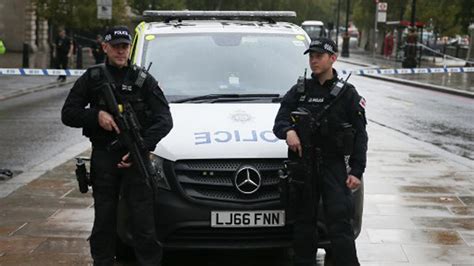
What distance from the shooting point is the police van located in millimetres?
5824

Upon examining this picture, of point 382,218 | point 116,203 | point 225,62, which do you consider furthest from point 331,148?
point 382,218

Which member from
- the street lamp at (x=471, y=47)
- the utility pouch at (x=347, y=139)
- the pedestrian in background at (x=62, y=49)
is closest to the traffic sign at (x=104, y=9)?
the pedestrian in background at (x=62, y=49)

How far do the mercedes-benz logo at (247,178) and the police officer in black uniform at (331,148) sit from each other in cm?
35

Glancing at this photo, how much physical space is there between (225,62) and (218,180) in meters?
1.82

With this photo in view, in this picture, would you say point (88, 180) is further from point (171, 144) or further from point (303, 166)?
point (303, 166)

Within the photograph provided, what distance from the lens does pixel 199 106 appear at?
6750mm

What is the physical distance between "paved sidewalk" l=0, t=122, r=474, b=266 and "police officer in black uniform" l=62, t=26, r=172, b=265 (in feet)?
3.76

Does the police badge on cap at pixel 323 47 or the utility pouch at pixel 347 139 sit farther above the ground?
the police badge on cap at pixel 323 47

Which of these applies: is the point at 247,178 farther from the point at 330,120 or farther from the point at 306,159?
the point at 330,120

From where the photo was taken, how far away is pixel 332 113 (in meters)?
5.59

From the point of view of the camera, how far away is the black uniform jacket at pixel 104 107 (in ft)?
18.0

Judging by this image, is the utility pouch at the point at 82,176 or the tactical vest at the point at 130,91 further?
the utility pouch at the point at 82,176

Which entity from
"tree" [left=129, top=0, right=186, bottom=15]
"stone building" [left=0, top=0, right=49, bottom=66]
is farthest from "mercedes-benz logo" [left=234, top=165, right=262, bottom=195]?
"stone building" [left=0, top=0, right=49, bottom=66]

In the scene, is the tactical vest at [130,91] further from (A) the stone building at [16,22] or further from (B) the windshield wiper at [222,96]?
(A) the stone building at [16,22]
